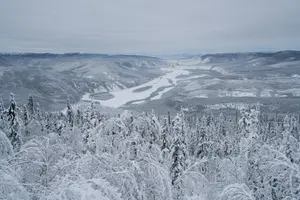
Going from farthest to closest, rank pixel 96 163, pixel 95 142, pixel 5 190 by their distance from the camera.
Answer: pixel 95 142 < pixel 96 163 < pixel 5 190

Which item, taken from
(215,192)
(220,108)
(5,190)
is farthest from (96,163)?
(220,108)

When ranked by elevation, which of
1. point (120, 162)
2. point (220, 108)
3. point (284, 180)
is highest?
point (120, 162)

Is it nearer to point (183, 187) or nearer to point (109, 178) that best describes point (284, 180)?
point (183, 187)

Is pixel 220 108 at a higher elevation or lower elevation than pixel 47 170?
lower

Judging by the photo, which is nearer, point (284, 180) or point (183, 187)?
point (284, 180)

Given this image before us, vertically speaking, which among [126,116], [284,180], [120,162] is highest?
[126,116]

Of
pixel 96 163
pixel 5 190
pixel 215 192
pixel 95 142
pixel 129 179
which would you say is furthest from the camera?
pixel 215 192

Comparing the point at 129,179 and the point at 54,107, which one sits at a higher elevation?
the point at 129,179

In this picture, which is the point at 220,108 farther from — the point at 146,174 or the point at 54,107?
the point at 146,174

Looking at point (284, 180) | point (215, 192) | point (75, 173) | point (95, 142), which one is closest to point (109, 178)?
point (75, 173)
